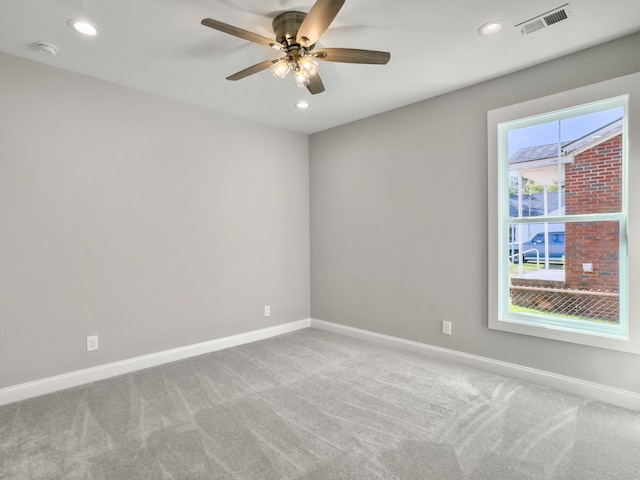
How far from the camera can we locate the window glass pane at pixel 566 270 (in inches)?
106

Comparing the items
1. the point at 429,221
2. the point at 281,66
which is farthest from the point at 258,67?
the point at 429,221

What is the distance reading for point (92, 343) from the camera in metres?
3.04

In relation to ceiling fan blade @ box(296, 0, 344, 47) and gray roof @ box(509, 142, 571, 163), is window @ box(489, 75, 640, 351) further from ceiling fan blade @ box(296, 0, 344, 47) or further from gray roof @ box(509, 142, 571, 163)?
ceiling fan blade @ box(296, 0, 344, 47)

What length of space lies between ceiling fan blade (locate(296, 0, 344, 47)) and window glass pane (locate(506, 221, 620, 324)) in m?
2.40

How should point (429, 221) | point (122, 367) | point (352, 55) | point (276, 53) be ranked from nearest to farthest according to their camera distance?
point (352, 55)
point (276, 53)
point (122, 367)
point (429, 221)

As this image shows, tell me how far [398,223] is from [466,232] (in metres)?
0.77

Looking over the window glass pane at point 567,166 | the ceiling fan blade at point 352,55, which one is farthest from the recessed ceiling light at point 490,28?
the window glass pane at point 567,166

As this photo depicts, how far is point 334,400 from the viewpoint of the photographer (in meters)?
2.67

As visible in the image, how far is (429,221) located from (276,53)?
7.14 feet

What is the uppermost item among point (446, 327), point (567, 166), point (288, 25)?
point (288, 25)

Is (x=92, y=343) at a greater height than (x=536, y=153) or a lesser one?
lesser

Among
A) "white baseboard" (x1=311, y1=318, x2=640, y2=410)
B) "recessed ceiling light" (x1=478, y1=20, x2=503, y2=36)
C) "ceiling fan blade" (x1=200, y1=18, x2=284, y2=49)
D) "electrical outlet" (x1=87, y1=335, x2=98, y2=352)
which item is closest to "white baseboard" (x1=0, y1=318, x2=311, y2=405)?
"electrical outlet" (x1=87, y1=335, x2=98, y2=352)

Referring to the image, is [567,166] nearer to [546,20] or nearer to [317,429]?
[546,20]

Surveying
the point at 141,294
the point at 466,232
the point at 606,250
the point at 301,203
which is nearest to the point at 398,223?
the point at 466,232
